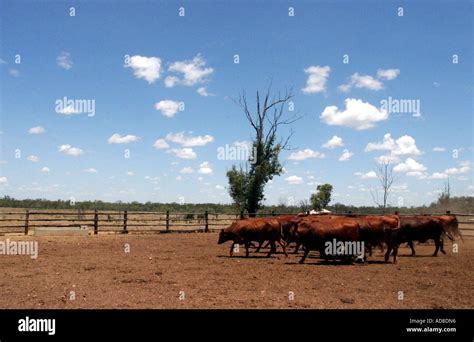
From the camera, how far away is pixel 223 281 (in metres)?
9.53

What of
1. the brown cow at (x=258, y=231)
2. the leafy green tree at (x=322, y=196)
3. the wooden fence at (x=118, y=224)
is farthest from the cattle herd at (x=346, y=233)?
the leafy green tree at (x=322, y=196)

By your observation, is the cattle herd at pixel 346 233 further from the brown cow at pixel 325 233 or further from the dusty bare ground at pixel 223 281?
the dusty bare ground at pixel 223 281

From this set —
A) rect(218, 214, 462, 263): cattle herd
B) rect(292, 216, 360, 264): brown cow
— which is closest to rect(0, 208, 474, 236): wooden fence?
rect(218, 214, 462, 263): cattle herd

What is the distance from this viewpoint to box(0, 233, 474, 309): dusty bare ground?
7.59 metres

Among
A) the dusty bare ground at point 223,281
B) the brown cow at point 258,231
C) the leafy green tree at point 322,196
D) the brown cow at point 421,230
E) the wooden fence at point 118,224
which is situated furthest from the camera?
the leafy green tree at point 322,196

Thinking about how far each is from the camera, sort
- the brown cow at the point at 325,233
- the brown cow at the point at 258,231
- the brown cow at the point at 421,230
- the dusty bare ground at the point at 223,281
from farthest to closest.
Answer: the brown cow at the point at 421,230, the brown cow at the point at 258,231, the brown cow at the point at 325,233, the dusty bare ground at the point at 223,281

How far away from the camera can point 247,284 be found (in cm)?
918

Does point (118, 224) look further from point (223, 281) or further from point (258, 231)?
point (223, 281)

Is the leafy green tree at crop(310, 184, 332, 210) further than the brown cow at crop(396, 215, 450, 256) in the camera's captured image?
Yes

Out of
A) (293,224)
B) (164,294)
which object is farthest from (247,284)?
(293,224)

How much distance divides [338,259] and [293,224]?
236cm

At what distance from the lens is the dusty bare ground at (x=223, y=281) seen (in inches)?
299

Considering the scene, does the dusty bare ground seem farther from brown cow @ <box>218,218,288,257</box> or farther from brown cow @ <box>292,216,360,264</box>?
brown cow @ <box>218,218,288,257</box>
